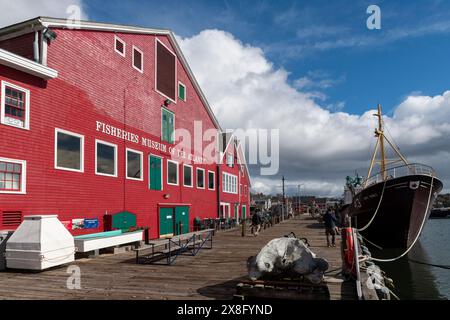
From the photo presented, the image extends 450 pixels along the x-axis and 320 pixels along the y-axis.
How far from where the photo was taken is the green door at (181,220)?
23828mm

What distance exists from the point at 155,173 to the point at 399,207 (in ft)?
47.3

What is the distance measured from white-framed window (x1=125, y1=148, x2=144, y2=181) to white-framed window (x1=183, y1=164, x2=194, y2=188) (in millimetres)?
5950

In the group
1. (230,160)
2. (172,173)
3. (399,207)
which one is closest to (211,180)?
(230,160)

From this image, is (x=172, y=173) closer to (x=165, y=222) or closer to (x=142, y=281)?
(x=165, y=222)

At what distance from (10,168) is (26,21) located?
6010 mm

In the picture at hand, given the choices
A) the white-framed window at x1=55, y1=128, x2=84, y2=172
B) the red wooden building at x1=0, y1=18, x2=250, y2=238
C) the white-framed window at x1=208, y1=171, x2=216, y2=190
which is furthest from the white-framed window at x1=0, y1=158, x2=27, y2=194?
the white-framed window at x1=208, y1=171, x2=216, y2=190

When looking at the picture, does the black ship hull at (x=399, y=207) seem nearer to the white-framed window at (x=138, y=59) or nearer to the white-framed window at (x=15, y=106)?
the white-framed window at (x=138, y=59)

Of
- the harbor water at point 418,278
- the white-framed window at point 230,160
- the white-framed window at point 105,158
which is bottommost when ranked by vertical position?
the harbor water at point 418,278

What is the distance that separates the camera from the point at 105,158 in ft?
55.5

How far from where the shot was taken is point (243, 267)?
36.9 feet

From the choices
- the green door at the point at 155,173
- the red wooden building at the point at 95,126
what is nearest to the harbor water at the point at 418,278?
the red wooden building at the point at 95,126

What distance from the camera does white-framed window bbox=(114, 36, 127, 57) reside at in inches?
720

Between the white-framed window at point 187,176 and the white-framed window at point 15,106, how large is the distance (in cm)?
1373
